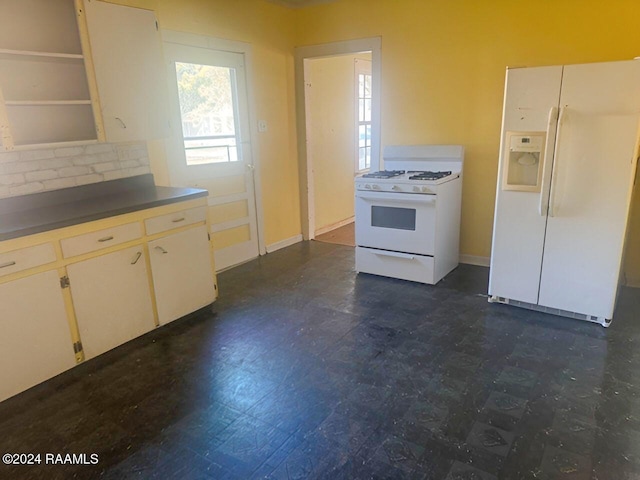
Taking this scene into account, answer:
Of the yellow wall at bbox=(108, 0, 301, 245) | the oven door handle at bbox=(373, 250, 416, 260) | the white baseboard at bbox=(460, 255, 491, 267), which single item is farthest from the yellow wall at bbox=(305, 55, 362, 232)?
the white baseboard at bbox=(460, 255, 491, 267)

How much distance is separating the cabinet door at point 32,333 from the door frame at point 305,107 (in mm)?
3069

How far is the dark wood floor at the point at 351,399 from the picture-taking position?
1.76 metres

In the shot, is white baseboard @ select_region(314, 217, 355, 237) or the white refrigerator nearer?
the white refrigerator

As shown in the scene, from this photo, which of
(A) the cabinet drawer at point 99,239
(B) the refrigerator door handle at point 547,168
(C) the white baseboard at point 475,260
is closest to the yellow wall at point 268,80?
(A) the cabinet drawer at point 99,239

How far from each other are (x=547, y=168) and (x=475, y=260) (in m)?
1.50

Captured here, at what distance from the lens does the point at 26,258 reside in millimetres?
2150

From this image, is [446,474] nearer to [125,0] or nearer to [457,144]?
[457,144]

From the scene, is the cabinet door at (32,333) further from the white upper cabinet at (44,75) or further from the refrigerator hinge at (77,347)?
the white upper cabinet at (44,75)

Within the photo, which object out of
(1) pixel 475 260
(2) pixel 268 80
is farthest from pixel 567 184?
(2) pixel 268 80

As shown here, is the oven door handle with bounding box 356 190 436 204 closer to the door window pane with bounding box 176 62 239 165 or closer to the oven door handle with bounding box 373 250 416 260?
the oven door handle with bounding box 373 250 416 260

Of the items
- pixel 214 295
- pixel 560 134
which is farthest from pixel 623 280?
pixel 214 295

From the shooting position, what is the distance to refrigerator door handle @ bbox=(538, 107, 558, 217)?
2.64 meters

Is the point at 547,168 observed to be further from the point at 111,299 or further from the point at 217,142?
the point at 111,299

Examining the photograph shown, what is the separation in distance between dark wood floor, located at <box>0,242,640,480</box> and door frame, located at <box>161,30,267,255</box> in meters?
1.45
